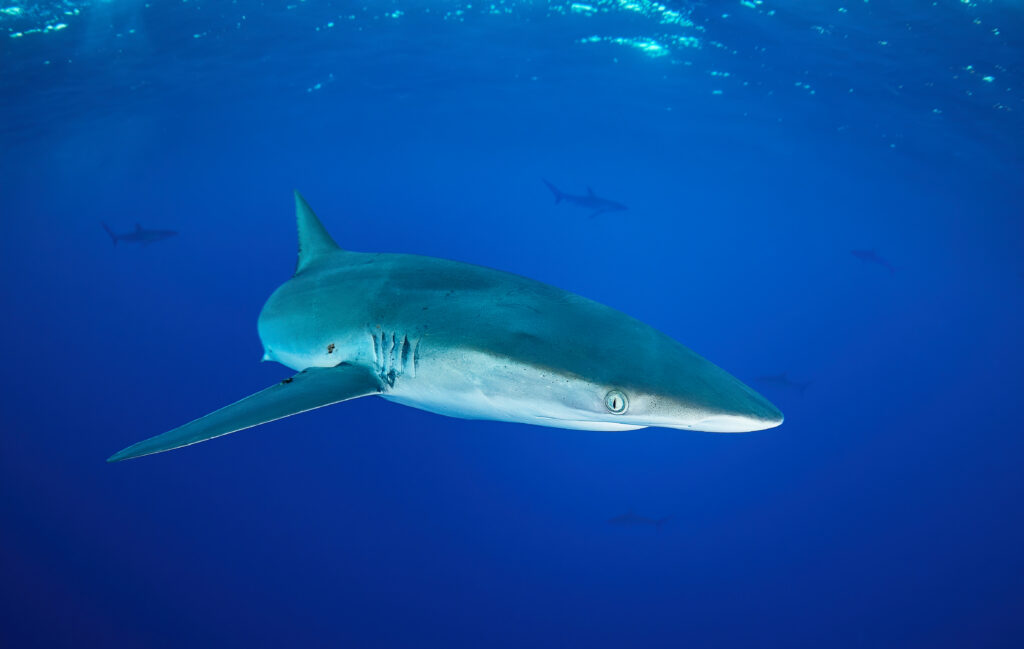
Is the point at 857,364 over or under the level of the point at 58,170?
under

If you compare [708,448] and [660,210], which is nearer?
[708,448]

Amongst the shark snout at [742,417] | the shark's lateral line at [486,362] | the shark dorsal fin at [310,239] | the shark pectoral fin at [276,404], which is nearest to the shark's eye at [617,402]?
the shark's lateral line at [486,362]

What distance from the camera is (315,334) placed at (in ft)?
10.6

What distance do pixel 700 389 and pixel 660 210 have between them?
68.4 meters

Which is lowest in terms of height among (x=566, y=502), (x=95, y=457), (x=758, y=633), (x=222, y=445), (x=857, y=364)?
(x=857, y=364)

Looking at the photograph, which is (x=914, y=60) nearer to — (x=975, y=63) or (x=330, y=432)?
(x=975, y=63)

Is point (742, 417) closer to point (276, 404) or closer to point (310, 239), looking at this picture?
point (276, 404)

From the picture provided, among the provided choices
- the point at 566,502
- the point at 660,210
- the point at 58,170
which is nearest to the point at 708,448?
the point at 566,502

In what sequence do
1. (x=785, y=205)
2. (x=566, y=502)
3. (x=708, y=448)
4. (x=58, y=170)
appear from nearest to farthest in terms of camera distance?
(x=566, y=502), (x=708, y=448), (x=58, y=170), (x=785, y=205)

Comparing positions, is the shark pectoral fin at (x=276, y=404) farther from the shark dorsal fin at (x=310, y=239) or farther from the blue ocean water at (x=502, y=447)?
the blue ocean water at (x=502, y=447)

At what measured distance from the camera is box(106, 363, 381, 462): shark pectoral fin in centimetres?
203

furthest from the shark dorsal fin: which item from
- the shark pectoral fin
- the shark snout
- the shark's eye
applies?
the shark snout

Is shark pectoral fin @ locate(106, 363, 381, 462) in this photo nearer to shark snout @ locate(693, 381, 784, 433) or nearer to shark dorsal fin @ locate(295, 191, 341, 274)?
shark snout @ locate(693, 381, 784, 433)

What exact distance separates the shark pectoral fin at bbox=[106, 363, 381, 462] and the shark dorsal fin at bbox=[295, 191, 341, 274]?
2.00 m
